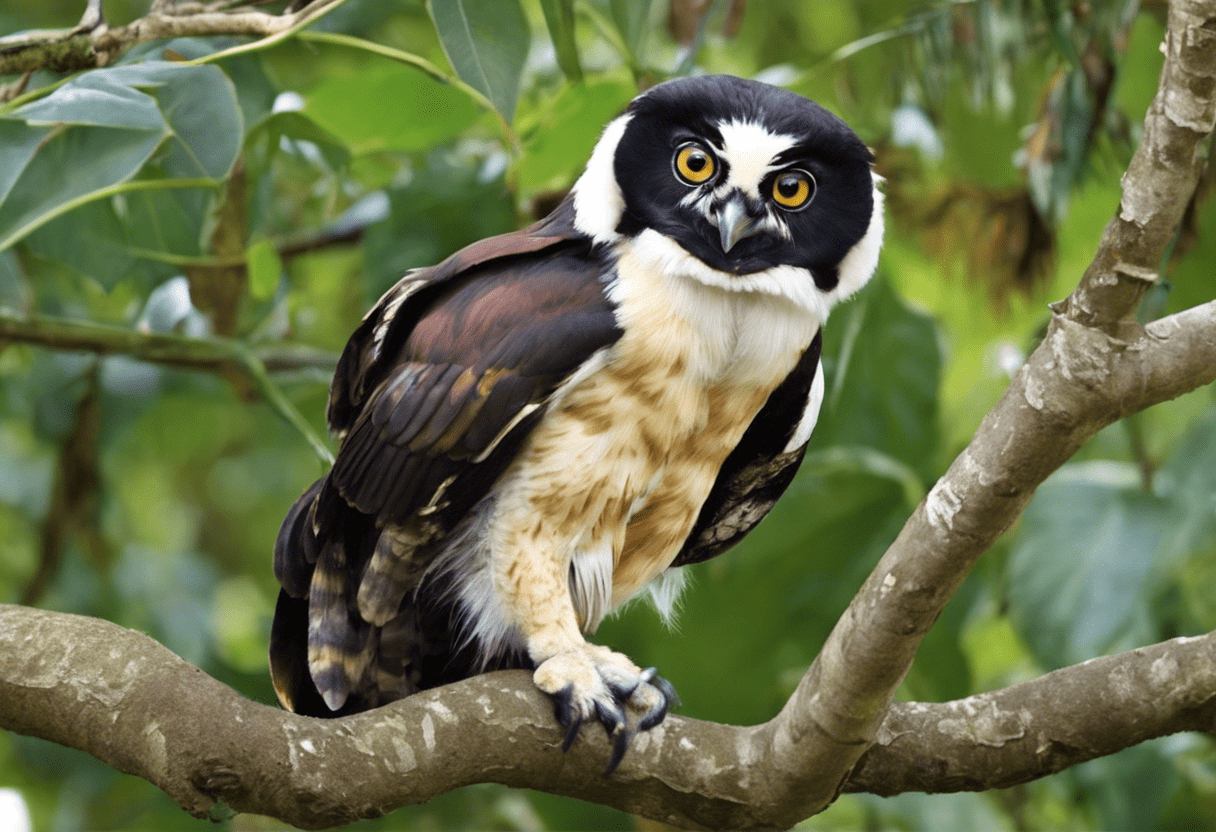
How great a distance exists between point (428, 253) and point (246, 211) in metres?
0.60

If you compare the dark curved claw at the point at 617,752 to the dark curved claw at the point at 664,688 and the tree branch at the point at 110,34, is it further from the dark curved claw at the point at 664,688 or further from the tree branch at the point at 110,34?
the tree branch at the point at 110,34

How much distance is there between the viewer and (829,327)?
11.8ft

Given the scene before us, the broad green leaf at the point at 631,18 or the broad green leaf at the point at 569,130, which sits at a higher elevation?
the broad green leaf at the point at 631,18

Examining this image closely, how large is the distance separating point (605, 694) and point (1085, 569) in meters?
1.87

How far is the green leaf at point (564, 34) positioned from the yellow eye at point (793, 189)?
738mm

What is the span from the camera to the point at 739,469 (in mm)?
2955

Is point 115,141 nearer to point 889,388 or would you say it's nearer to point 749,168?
point 749,168

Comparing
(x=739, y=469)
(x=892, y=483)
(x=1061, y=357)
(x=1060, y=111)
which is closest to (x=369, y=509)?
(x=739, y=469)

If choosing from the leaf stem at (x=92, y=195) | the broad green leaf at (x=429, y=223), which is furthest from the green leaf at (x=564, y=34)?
the broad green leaf at (x=429, y=223)

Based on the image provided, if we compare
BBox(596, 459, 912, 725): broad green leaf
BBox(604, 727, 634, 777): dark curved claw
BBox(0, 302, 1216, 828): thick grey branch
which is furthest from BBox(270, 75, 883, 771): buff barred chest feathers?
BBox(596, 459, 912, 725): broad green leaf

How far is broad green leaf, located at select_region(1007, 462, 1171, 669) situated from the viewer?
358 cm

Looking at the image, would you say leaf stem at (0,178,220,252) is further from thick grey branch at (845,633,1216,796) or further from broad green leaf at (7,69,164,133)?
thick grey branch at (845,633,1216,796)

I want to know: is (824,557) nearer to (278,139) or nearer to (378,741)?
(278,139)

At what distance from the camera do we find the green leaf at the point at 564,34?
115 inches
